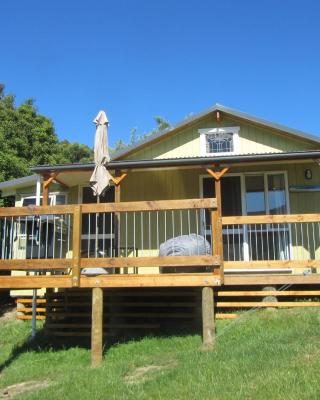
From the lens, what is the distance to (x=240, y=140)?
13.5 m

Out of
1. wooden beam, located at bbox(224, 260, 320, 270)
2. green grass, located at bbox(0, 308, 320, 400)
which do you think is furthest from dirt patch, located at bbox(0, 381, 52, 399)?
wooden beam, located at bbox(224, 260, 320, 270)

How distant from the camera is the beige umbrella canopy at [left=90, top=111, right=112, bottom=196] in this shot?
10375mm

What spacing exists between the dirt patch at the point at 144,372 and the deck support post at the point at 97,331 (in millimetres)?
895

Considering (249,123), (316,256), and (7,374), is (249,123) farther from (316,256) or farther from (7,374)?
(7,374)

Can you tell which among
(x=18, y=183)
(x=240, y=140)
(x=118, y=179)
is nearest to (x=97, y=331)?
(x=118, y=179)

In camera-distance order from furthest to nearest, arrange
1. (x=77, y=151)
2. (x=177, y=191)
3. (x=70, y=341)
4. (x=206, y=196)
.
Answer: (x=77, y=151) → (x=177, y=191) → (x=206, y=196) → (x=70, y=341)

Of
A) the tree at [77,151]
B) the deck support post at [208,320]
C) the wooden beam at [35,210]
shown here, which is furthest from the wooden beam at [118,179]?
the tree at [77,151]

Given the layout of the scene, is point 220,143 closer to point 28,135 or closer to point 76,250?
point 76,250

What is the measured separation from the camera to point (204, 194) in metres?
12.9

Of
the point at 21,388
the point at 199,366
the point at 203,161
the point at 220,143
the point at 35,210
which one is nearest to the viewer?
the point at 199,366

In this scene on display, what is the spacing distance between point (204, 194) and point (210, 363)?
668 cm

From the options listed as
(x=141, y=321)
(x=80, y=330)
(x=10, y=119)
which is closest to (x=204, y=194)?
(x=141, y=321)

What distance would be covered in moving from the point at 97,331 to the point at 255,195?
6.16 meters

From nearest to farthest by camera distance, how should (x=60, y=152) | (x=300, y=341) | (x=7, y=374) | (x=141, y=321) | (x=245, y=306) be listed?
1. (x=300, y=341)
2. (x=7, y=374)
3. (x=245, y=306)
4. (x=141, y=321)
5. (x=60, y=152)
